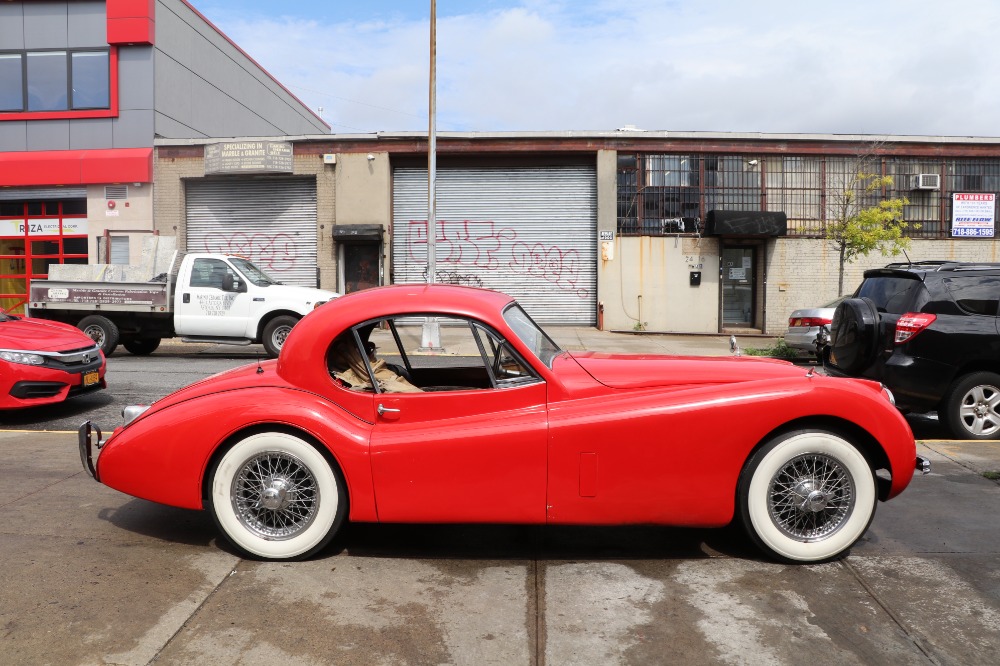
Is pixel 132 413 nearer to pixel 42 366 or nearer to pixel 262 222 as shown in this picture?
pixel 42 366

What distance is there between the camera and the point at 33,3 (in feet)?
70.5

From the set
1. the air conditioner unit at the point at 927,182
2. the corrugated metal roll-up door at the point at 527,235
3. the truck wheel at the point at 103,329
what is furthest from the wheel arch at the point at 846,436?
the air conditioner unit at the point at 927,182

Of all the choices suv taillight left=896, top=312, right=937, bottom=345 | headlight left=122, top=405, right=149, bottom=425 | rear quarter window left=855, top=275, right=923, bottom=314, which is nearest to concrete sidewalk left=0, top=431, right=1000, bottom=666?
headlight left=122, top=405, right=149, bottom=425

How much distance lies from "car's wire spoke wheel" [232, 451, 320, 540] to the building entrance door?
61.2 ft

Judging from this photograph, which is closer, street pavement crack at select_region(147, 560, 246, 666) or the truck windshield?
street pavement crack at select_region(147, 560, 246, 666)

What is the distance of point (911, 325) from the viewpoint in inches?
276

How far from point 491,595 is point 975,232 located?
2223cm

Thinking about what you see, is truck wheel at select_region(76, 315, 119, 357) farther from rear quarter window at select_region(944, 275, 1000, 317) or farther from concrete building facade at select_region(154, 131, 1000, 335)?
rear quarter window at select_region(944, 275, 1000, 317)

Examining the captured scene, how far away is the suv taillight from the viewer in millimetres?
6996

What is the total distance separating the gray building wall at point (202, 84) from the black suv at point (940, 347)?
2004 cm

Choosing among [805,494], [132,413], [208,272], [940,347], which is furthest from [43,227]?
[805,494]

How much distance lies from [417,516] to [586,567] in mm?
897

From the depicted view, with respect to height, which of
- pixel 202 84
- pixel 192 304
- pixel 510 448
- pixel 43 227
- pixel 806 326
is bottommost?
pixel 510 448

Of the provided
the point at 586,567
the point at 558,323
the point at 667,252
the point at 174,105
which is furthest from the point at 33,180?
the point at 586,567
